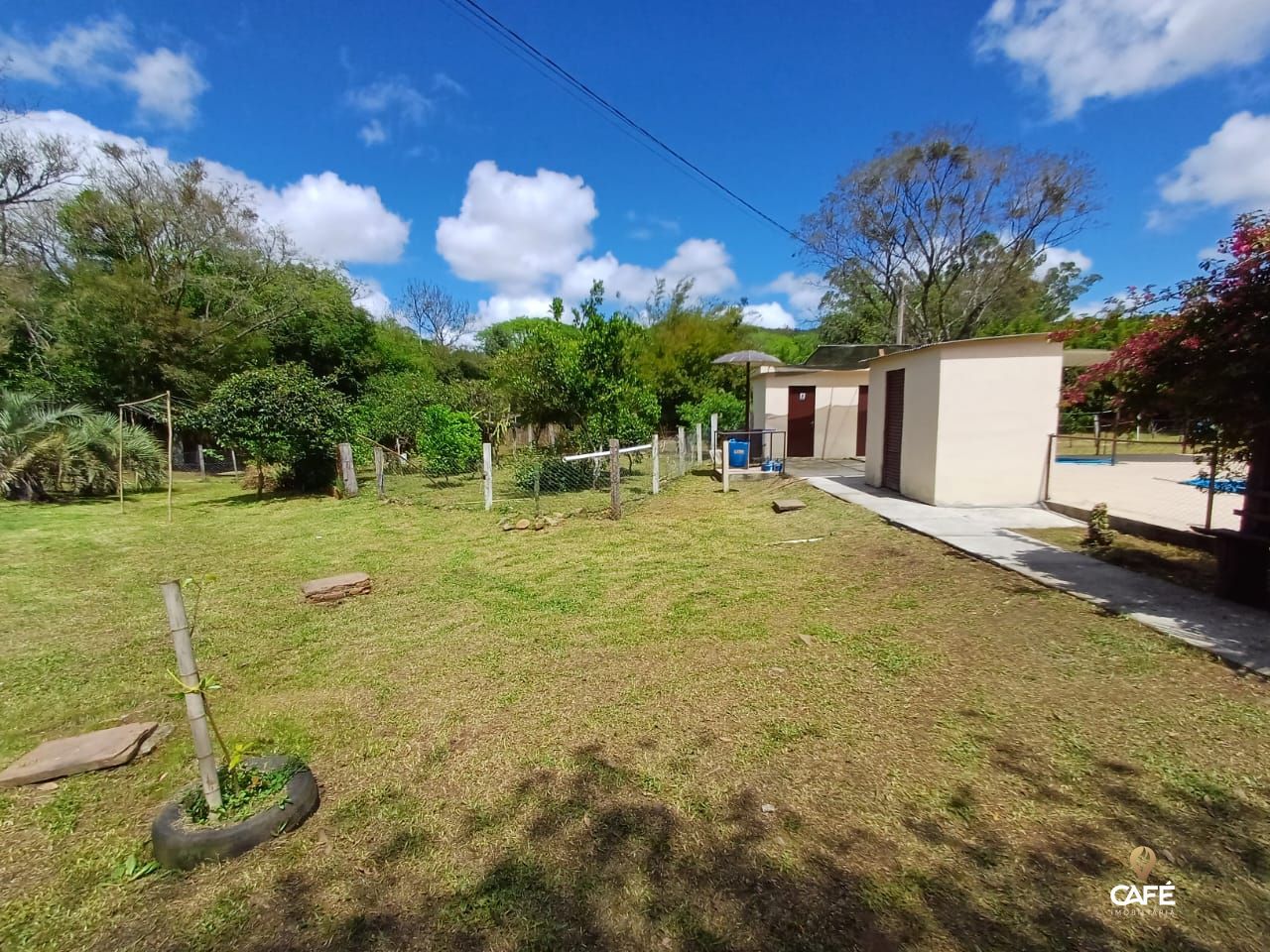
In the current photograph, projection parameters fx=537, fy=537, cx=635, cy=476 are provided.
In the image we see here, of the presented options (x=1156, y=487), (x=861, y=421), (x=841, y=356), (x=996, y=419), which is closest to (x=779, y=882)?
(x=996, y=419)

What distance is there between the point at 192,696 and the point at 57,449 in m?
12.8

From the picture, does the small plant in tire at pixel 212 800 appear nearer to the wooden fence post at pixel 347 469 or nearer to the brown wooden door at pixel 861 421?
the wooden fence post at pixel 347 469

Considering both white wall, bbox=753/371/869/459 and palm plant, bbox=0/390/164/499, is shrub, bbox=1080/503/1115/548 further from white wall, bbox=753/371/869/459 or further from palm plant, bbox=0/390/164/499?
palm plant, bbox=0/390/164/499

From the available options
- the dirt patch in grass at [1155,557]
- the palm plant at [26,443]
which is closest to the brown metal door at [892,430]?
the dirt patch in grass at [1155,557]

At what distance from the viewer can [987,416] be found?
7.55 metres

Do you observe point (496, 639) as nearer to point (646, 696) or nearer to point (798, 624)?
point (646, 696)

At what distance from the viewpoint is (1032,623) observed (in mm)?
3832

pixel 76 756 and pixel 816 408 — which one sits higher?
pixel 816 408

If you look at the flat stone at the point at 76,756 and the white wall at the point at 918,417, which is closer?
the flat stone at the point at 76,756

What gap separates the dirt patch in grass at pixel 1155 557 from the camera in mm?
4586

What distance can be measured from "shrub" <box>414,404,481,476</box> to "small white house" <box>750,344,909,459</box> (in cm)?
810

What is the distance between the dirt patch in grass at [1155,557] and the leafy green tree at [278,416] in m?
11.7

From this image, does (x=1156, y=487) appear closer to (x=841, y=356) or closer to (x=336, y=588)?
(x=841, y=356)

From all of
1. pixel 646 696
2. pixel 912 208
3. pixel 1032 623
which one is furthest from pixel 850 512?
pixel 912 208
